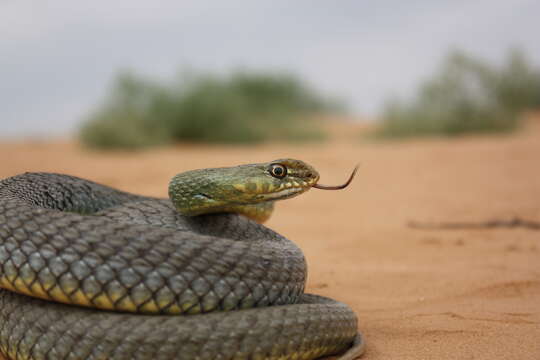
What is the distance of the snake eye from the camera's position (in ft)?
12.9

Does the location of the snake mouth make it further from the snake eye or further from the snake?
the snake

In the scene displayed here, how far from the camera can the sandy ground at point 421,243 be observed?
4.01m

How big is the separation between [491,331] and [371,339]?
0.85 metres

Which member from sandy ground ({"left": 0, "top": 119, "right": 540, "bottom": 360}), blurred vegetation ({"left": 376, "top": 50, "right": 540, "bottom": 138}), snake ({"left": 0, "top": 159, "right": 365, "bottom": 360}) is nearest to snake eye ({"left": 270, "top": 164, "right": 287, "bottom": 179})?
snake ({"left": 0, "top": 159, "right": 365, "bottom": 360})

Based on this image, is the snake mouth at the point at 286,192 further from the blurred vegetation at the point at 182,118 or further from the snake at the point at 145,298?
the blurred vegetation at the point at 182,118

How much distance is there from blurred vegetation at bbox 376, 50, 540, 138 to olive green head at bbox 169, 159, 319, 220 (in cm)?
2117

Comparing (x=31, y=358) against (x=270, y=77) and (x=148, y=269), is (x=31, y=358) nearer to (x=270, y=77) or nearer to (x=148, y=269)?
(x=148, y=269)

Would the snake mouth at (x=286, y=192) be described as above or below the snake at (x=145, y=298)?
above

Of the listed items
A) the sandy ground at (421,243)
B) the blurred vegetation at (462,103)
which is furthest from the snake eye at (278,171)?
the blurred vegetation at (462,103)

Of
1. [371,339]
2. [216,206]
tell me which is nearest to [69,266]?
[216,206]

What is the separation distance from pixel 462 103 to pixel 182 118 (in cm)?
1165

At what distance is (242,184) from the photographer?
3916 millimetres

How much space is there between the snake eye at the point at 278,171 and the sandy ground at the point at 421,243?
4.17 ft

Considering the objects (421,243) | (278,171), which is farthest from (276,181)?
(421,243)
